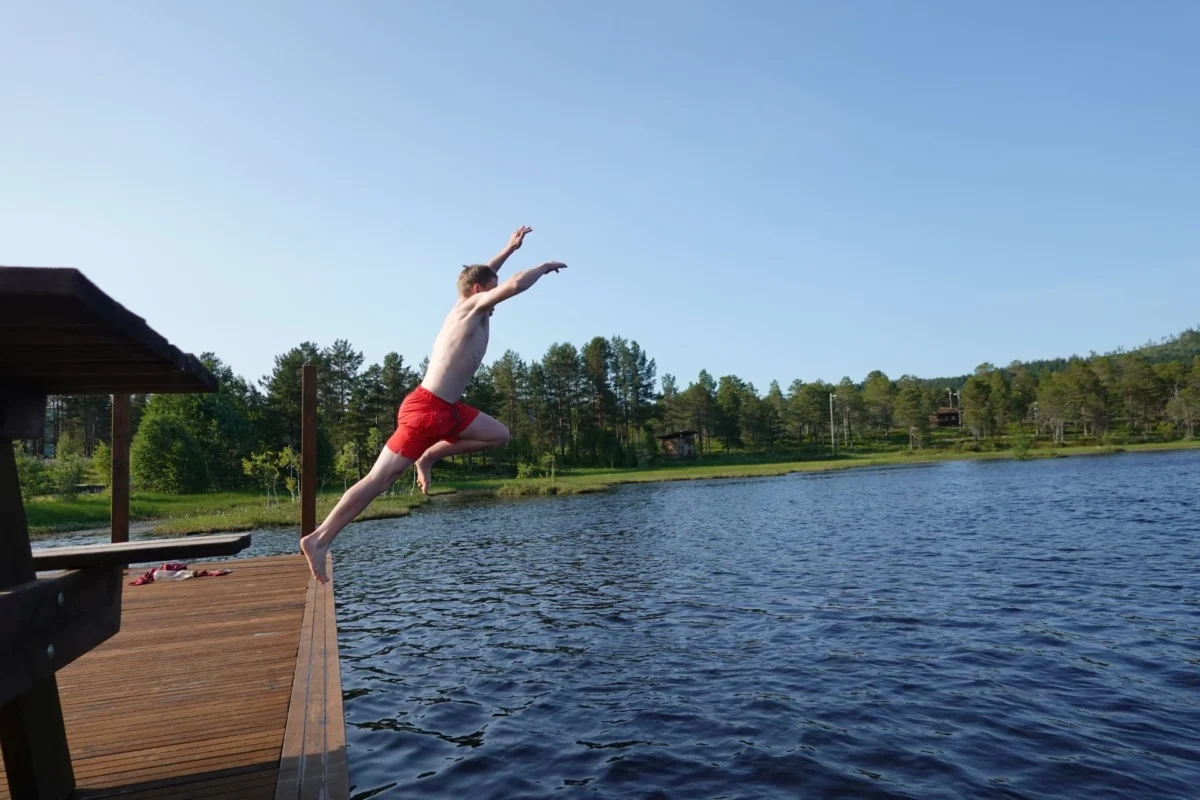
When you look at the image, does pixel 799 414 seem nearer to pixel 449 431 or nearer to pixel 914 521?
pixel 914 521

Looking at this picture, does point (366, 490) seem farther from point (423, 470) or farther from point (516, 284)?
point (516, 284)

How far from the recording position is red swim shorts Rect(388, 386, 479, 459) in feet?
15.9

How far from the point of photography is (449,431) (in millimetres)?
4953

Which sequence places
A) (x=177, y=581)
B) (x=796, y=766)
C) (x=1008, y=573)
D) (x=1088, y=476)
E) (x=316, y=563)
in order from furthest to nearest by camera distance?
1. (x=1088, y=476)
2. (x=1008, y=573)
3. (x=177, y=581)
4. (x=796, y=766)
5. (x=316, y=563)

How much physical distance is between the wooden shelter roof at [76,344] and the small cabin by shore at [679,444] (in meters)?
106

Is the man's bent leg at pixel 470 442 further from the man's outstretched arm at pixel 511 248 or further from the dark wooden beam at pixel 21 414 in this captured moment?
the dark wooden beam at pixel 21 414

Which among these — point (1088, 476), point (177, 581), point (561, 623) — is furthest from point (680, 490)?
point (177, 581)

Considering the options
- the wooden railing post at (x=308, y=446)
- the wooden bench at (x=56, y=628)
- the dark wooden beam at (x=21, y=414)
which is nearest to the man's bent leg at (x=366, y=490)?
the wooden bench at (x=56, y=628)

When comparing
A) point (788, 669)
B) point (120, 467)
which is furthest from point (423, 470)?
point (120, 467)

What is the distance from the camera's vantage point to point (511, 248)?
5.43 metres

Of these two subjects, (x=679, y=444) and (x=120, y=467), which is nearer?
(x=120, y=467)

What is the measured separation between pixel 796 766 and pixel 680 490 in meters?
51.5

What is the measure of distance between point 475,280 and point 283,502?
51.8 metres

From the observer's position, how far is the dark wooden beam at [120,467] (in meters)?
13.8
